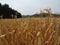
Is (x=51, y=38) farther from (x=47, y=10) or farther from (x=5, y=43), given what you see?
(x=47, y=10)

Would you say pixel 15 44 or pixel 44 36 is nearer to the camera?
pixel 15 44

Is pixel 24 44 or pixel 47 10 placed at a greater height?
pixel 47 10

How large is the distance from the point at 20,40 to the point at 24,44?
3 centimetres

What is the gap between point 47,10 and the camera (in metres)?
1.47

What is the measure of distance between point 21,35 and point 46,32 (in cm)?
16

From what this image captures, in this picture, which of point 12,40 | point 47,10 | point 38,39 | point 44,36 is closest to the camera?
point 38,39

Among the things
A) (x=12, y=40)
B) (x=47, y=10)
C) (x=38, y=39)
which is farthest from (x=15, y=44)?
(x=47, y=10)

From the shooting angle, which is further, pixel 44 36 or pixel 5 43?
pixel 44 36

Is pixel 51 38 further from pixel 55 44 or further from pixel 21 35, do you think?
pixel 21 35

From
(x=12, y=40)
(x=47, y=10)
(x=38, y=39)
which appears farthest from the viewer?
(x=47, y=10)

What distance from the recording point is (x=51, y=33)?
120cm

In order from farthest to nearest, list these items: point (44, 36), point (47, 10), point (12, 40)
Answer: point (47, 10) < point (44, 36) < point (12, 40)

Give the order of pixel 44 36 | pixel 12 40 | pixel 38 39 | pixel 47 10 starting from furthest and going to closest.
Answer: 1. pixel 47 10
2. pixel 44 36
3. pixel 12 40
4. pixel 38 39

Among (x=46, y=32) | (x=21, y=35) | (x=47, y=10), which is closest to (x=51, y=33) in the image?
(x=46, y=32)
